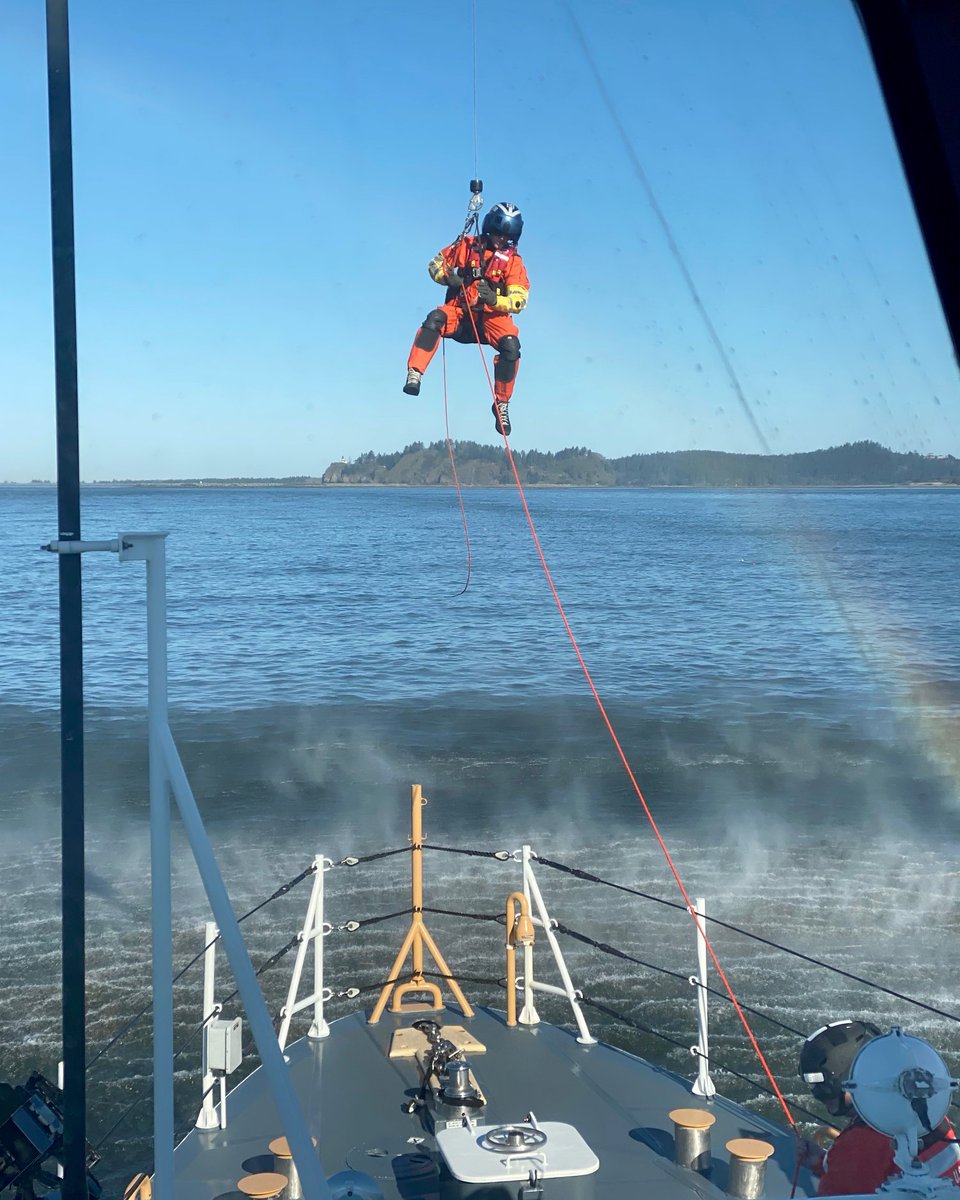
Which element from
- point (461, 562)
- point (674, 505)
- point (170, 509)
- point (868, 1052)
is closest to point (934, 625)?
point (461, 562)

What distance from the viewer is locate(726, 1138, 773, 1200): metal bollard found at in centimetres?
429

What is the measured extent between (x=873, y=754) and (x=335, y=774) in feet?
36.8

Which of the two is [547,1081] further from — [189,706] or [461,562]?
[461,562]

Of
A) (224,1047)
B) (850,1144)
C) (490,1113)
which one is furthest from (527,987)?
(850,1144)

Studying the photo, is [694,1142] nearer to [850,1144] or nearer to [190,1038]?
[850,1144]

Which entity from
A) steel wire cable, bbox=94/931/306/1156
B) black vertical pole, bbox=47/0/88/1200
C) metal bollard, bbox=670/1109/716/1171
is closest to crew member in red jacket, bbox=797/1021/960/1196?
metal bollard, bbox=670/1109/716/1171

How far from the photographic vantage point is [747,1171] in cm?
432

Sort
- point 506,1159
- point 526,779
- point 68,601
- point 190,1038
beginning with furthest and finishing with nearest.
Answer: point 526,779
point 190,1038
point 506,1159
point 68,601

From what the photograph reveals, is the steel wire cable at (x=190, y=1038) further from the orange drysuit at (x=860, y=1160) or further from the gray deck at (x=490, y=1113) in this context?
the orange drysuit at (x=860, y=1160)

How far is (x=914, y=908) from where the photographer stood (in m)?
14.1

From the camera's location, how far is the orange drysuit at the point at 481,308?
22.1ft

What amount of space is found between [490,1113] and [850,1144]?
2482 millimetres

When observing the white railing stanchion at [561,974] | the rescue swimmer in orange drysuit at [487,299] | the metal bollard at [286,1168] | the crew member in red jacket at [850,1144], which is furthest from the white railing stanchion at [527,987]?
the rescue swimmer in orange drysuit at [487,299]

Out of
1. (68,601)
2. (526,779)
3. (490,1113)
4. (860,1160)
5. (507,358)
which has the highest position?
(507,358)
